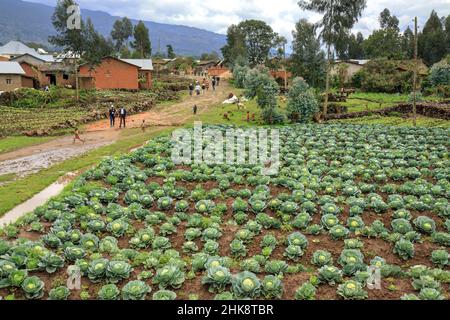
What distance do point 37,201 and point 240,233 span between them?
29.5 ft

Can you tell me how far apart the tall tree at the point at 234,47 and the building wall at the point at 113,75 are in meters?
27.5

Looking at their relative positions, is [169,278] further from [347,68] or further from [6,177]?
[347,68]

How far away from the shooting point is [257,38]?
91188 millimetres

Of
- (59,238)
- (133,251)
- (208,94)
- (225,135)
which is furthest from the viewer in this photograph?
(208,94)

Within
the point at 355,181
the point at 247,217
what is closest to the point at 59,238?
the point at 247,217

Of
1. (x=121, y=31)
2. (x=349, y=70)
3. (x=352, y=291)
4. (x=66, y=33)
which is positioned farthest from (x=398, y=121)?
(x=121, y=31)

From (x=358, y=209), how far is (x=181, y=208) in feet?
18.6

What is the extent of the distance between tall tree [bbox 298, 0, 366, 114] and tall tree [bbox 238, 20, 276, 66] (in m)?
55.3

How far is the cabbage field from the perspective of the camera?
27.2 ft

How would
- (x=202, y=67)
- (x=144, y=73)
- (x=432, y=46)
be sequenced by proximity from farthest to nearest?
(x=202, y=67) → (x=432, y=46) → (x=144, y=73)

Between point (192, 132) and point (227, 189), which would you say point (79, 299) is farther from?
point (192, 132)

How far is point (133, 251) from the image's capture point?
384 inches

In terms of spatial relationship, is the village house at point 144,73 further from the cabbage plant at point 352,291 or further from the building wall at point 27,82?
the cabbage plant at point 352,291

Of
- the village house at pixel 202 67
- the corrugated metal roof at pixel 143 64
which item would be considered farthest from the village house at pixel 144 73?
the village house at pixel 202 67
